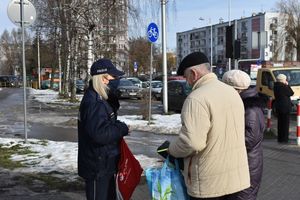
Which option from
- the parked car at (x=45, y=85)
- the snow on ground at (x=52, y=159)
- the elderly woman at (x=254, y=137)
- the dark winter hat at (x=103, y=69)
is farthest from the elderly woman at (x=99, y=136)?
the parked car at (x=45, y=85)

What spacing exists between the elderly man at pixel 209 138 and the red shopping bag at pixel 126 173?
0.72 metres

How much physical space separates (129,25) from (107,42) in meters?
2.56

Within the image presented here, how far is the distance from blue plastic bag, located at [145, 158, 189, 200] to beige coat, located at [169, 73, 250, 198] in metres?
0.10

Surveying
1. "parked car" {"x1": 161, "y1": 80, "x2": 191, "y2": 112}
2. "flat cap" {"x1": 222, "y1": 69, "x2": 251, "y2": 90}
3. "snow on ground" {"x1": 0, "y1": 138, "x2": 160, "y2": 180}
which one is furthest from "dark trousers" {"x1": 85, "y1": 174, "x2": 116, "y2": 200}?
"parked car" {"x1": 161, "y1": 80, "x2": 191, "y2": 112}

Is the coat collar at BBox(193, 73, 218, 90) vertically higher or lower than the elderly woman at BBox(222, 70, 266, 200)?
higher

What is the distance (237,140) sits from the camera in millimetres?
3703

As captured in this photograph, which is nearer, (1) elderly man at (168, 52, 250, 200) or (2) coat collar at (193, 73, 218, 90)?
(1) elderly man at (168, 52, 250, 200)

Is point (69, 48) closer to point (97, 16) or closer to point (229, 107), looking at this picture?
point (97, 16)

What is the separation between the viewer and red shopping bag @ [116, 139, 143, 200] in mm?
4277

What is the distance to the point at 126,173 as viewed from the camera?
168 inches

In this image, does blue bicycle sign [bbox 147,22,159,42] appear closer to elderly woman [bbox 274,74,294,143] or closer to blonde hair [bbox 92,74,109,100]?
elderly woman [bbox 274,74,294,143]

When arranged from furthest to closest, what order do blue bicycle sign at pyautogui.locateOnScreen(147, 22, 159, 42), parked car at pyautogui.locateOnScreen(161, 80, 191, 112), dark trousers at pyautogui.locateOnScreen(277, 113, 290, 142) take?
parked car at pyautogui.locateOnScreen(161, 80, 191, 112) → blue bicycle sign at pyautogui.locateOnScreen(147, 22, 159, 42) → dark trousers at pyautogui.locateOnScreen(277, 113, 290, 142)

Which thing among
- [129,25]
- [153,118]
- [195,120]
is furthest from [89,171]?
[129,25]

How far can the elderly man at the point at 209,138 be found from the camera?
11.4 ft
